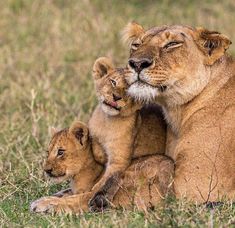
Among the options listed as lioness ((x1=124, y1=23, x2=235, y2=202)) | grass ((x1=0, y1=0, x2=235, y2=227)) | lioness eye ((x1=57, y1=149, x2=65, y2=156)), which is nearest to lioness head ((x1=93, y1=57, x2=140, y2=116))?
lioness ((x1=124, y1=23, x2=235, y2=202))

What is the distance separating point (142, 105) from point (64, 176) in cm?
76

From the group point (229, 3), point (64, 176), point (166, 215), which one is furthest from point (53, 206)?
point (229, 3)

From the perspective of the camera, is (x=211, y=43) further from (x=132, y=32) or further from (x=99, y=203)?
(x=99, y=203)

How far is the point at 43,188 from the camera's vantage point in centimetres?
795

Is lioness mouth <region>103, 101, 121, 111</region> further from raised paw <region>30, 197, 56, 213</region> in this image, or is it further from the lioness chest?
raised paw <region>30, 197, 56, 213</region>

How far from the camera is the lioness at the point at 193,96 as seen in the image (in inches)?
270

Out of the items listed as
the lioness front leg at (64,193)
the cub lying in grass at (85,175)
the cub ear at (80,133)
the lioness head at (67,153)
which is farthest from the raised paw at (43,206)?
the cub ear at (80,133)

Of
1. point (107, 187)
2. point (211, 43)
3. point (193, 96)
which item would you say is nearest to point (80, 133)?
point (107, 187)

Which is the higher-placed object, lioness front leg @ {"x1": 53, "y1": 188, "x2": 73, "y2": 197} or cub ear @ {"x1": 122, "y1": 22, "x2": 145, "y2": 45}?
cub ear @ {"x1": 122, "y1": 22, "x2": 145, "y2": 45}

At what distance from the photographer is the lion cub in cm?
709

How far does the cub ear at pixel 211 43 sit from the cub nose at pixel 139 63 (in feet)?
1.70

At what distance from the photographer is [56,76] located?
38.1 feet

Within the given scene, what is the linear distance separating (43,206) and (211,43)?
166 centimetres

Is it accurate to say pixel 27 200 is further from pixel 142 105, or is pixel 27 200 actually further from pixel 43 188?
pixel 142 105
